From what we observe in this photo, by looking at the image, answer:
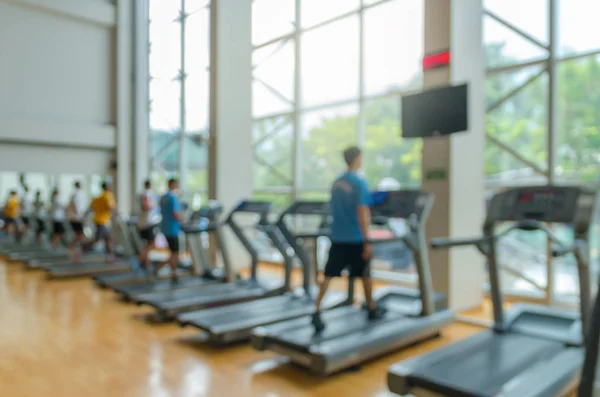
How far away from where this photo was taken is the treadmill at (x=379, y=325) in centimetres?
319

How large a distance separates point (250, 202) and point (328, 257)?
2058 mm

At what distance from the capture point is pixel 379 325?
3689 mm

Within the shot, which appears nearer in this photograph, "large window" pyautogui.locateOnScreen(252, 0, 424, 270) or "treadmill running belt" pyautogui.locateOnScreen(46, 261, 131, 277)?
"large window" pyautogui.locateOnScreen(252, 0, 424, 270)

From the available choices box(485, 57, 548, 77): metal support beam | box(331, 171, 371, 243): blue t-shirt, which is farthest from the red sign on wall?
box(331, 171, 371, 243): blue t-shirt

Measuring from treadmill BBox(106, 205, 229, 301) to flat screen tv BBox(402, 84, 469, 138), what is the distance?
2.42 meters

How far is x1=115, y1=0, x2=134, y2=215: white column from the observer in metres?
10.3

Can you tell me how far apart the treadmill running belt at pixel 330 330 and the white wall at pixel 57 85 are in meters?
7.86

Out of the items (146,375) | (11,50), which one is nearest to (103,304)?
(146,375)

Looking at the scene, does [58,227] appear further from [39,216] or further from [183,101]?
[183,101]

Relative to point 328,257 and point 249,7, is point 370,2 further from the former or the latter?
point 328,257

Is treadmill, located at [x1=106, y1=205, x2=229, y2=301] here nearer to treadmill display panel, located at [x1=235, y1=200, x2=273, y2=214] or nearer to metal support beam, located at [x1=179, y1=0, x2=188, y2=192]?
treadmill display panel, located at [x1=235, y1=200, x2=273, y2=214]

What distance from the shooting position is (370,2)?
6.32 meters

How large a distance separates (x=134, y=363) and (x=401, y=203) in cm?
245

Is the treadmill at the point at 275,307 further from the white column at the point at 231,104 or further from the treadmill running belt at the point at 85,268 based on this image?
the treadmill running belt at the point at 85,268
